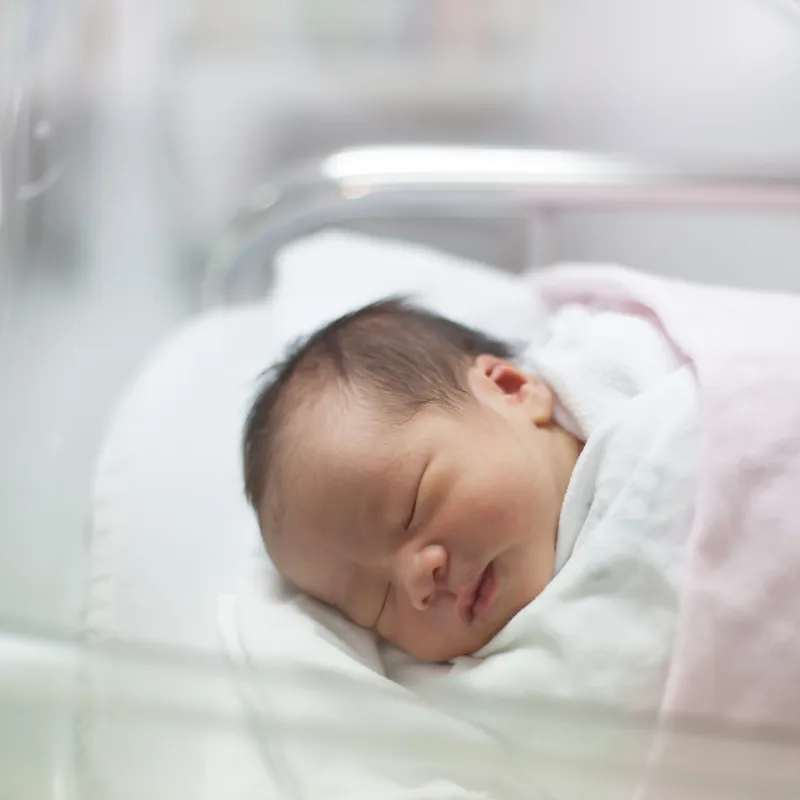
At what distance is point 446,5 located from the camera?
3.80 feet

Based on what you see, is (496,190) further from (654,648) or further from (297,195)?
(654,648)

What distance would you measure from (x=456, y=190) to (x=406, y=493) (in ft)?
1.56

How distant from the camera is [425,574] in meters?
0.63

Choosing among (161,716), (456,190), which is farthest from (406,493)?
(456,190)

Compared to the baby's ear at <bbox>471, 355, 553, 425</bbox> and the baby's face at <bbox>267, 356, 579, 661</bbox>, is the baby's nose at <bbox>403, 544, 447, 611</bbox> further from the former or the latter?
the baby's ear at <bbox>471, 355, 553, 425</bbox>

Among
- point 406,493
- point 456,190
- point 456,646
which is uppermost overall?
point 456,190

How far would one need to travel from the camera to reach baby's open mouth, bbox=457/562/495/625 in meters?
0.64

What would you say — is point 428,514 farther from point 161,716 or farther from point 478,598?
point 161,716

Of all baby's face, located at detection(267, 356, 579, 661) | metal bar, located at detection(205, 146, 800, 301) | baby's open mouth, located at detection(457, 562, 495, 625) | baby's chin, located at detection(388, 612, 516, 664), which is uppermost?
metal bar, located at detection(205, 146, 800, 301)

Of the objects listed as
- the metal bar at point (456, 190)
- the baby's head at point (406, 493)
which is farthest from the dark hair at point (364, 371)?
the metal bar at point (456, 190)

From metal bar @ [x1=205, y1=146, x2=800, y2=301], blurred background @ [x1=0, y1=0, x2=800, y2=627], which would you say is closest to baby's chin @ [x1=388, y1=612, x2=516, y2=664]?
blurred background @ [x1=0, y1=0, x2=800, y2=627]

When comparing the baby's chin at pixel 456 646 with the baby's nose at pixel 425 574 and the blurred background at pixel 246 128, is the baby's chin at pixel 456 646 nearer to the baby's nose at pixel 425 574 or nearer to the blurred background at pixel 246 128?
the baby's nose at pixel 425 574

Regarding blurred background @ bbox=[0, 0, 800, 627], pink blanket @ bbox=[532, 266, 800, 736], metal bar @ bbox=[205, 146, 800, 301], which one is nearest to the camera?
pink blanket @ bbox=[532, 266, 800, 736]

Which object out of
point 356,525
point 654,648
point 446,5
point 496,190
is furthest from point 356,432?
point 446,5
